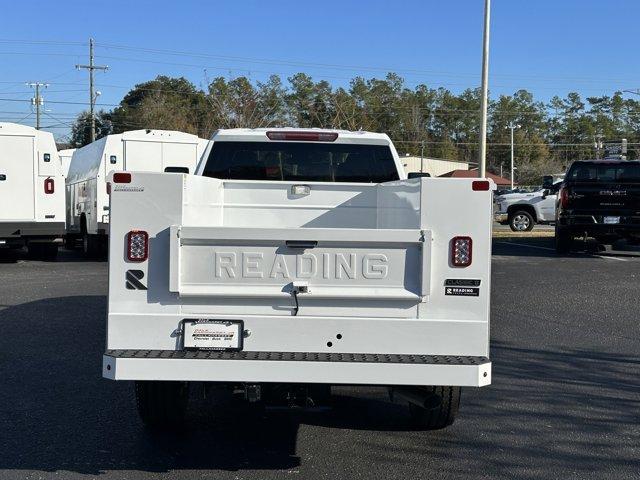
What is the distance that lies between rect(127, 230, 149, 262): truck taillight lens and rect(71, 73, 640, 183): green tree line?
104 ft

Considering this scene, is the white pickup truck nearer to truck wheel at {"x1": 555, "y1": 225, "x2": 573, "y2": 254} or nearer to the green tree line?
truck wheel at {"x1": 555, "y1": 225, "x2": 573, "y2": 254}

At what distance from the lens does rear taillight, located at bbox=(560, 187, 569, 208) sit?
18234mm

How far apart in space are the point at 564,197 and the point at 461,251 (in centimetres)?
1436

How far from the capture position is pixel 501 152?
4296 inches

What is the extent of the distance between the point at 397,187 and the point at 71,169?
1854 centimetres

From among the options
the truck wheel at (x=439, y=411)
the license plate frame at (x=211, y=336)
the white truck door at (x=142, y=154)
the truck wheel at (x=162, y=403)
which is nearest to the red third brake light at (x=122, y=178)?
the license plate frame at (x=211, y=336)

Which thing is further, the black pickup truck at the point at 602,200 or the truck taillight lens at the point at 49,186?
the black pickup truck at the point at 602,200

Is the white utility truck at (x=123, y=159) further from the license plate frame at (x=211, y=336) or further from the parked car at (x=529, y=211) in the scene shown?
the license plate frame at (x=211, y=336)

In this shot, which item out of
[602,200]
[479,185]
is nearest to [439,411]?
[479,185]

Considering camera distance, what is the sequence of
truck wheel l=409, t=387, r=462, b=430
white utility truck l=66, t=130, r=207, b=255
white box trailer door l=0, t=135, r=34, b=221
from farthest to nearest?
white utility truck l=66, t=130, r=207, b=255
white box trailer door l=0, t=135, r=34, b=221
truck wheel l=409, t=387, r=462, b=430

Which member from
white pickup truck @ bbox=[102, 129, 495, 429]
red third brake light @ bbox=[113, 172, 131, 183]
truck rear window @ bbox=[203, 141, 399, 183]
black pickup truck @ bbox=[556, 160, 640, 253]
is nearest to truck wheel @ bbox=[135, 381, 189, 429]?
white pickup truck @ bbox=[102, 129, 495, 429]

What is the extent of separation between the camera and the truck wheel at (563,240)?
18758 millimetres

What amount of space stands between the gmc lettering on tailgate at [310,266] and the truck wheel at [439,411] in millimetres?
976

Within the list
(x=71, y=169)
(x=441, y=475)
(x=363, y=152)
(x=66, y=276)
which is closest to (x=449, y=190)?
(x=441, y=475)
